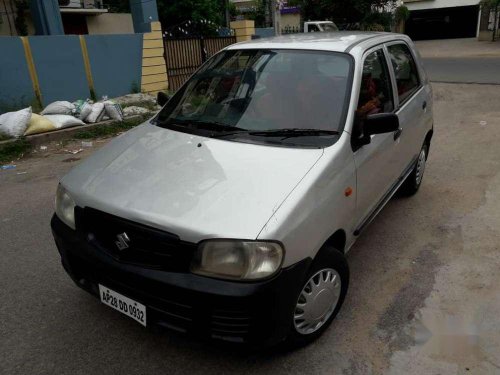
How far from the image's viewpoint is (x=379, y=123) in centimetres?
284

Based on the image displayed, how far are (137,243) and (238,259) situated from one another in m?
0.55

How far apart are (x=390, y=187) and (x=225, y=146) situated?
1647 millimetres

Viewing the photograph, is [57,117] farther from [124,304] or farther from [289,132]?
[124,304]

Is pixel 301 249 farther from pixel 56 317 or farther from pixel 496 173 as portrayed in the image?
pixel 496 173

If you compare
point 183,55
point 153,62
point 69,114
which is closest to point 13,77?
point 69,114

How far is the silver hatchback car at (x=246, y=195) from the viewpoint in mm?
2105

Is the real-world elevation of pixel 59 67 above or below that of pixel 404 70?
below

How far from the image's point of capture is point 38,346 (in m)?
2.70

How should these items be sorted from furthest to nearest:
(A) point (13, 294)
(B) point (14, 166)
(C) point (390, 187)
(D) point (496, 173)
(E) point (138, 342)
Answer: (B) point (14, 166), (D) point (496, 173), (C) point (390, 187), (A) point (13, 294), (E) point (138, 342)

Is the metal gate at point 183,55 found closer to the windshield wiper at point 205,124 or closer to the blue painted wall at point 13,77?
the blue painted wall at point 13,77

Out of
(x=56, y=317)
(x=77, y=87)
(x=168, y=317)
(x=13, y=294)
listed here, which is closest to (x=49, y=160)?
(x=77, y=87)

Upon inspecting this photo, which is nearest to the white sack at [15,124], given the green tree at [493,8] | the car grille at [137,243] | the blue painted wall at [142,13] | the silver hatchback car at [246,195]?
the blue painted wall at [142,13]

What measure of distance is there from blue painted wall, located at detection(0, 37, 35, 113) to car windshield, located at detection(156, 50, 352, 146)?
6025 mm

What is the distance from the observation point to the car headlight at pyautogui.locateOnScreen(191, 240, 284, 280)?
2062 mm
